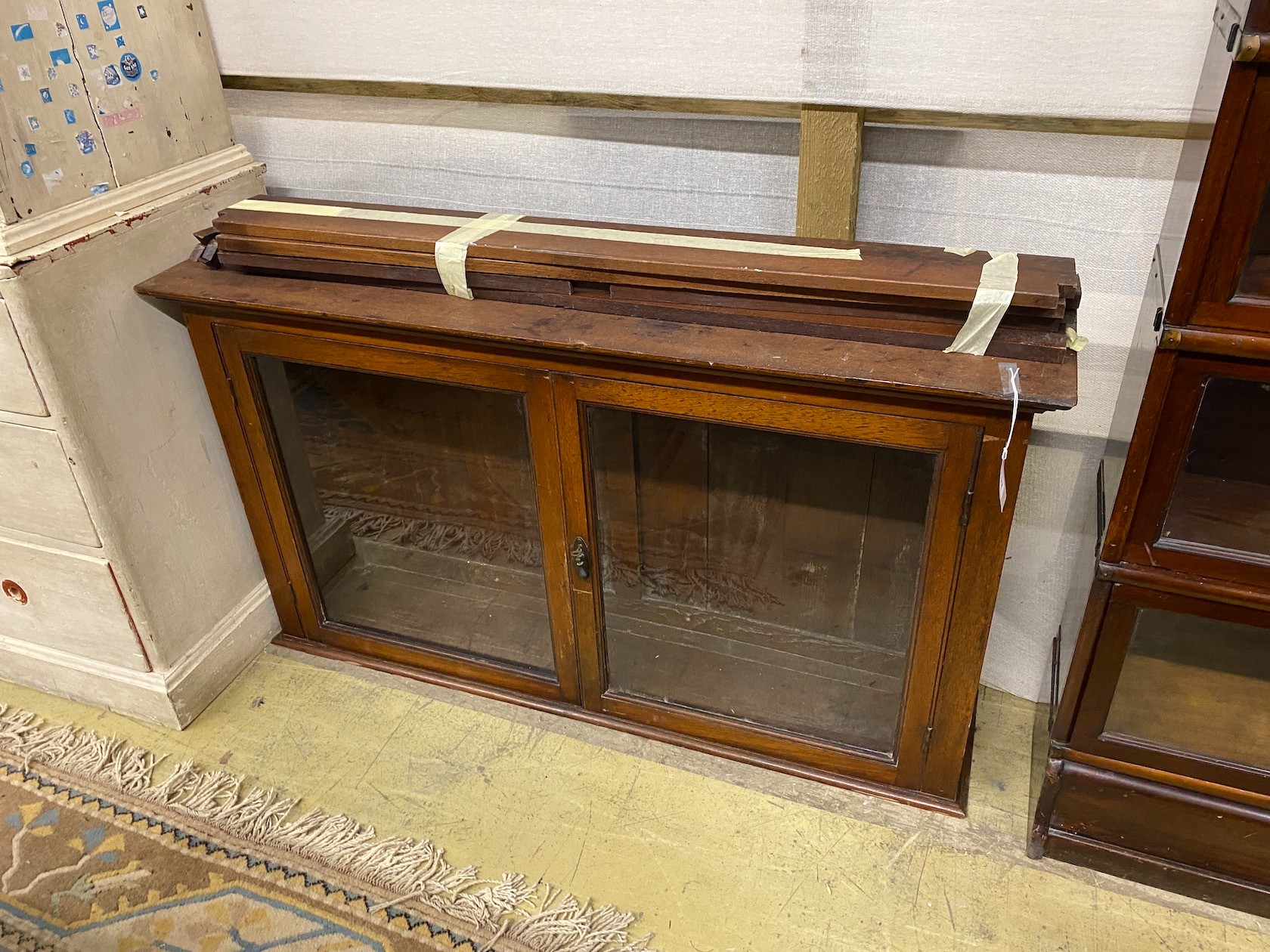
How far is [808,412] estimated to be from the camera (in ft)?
3.63

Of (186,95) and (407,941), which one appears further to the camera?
(186,95)

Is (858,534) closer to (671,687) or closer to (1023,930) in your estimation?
(671,687)

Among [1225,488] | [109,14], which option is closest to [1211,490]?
[1225,488]

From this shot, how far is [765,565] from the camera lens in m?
1.33

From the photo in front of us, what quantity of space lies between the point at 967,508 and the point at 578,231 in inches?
24.5

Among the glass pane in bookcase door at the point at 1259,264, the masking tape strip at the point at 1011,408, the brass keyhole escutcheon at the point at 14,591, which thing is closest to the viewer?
the glass pane in bookcase door at the point at 1259,264

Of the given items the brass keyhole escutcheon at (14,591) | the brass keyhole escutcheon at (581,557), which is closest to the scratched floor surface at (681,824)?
the brass keyhole escutcheon at (14,591)

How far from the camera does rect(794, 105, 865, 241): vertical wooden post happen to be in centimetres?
120

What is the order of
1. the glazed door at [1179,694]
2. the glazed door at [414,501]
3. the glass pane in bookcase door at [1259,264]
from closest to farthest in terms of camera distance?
1. the glass pane in bookcase door at [1259,264]
2. the glazed door at [1179,694]
3. the glazed door at [414,501]

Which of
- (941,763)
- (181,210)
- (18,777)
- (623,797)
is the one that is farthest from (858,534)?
(18,777)

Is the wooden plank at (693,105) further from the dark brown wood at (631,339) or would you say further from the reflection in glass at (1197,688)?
the reflection in glass at (1197,688)

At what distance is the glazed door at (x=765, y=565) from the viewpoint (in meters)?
1.15

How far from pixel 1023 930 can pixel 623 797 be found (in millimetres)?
565

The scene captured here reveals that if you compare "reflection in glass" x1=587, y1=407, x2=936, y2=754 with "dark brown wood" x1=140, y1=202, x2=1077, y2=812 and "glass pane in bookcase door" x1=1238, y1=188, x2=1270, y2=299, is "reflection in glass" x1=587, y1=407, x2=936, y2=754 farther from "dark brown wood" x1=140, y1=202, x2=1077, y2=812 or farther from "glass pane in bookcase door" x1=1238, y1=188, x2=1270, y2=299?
"glass pane in bookcase door" x1=1238, y1=188, x2=1270, y2=299
